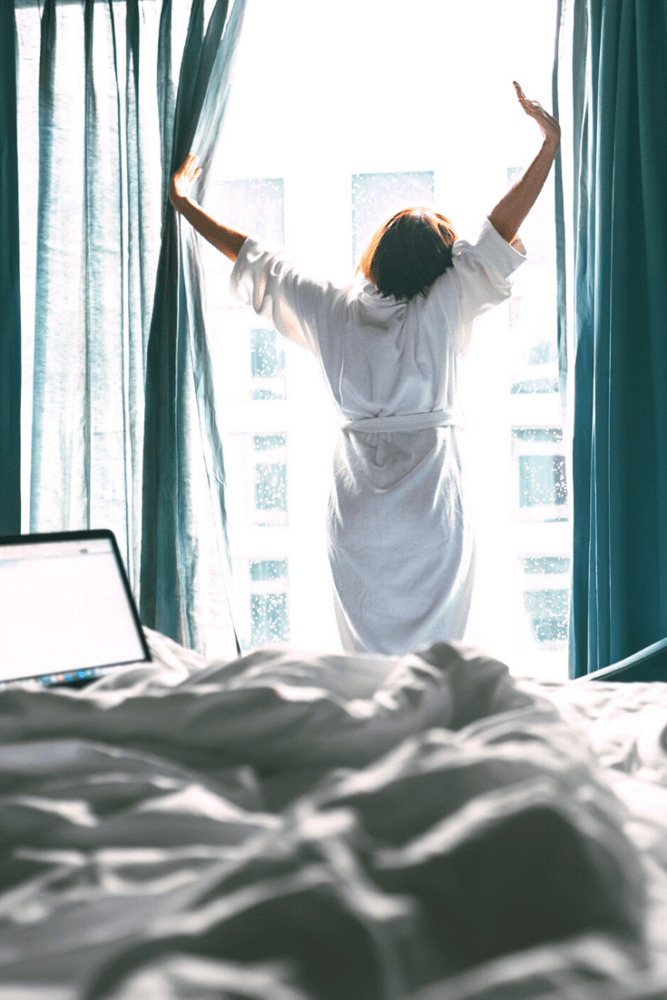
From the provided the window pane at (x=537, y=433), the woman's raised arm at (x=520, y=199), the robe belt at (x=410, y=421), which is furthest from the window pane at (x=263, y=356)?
the woman's raised arm at (x=520, y=199)

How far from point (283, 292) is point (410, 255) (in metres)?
0.33

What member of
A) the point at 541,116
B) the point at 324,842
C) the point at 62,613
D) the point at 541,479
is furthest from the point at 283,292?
the point at 324,842

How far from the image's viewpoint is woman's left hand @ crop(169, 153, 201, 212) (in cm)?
212

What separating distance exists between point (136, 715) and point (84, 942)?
25cm

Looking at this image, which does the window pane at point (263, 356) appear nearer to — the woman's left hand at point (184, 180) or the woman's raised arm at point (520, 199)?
the woman's left hand at point (184, 180)

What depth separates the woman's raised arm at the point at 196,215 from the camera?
2.05 metres

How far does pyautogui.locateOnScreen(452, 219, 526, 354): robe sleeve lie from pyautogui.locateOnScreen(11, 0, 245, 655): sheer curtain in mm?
748

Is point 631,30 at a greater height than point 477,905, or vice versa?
point 631,30

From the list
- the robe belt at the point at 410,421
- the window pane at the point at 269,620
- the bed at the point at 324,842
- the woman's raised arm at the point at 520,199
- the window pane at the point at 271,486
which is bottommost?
the window pane at the point at 269,620

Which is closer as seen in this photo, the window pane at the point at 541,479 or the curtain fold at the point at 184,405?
the curtain fold at the point at 184,405

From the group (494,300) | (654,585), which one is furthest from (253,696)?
(654,585)

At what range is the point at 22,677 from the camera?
3.88ft

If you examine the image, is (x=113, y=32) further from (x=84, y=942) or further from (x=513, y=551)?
(x=84, y=942)

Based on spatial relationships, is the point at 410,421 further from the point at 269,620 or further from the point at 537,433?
the point at 269,620
